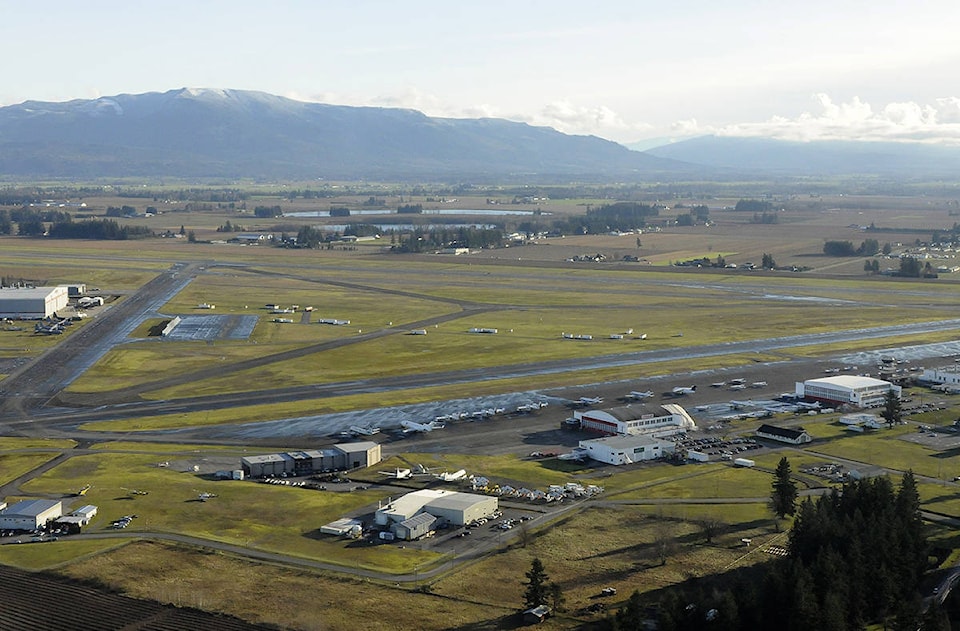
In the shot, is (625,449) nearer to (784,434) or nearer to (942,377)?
(784,434)

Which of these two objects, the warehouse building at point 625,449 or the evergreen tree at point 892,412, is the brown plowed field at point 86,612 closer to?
the warehouse building at point 625,449

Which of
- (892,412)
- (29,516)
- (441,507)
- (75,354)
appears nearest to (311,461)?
(441,507)

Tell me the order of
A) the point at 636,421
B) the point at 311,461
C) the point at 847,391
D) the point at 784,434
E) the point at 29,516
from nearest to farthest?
the point at 29,516 < the point at 311,461 < the point at 784,434 < the point at 636,421 < the point at 847,391

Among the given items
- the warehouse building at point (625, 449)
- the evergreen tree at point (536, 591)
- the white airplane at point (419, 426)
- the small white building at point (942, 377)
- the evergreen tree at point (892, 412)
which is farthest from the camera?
the small white building at point (942, 377)

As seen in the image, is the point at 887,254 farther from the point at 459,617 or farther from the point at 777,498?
the point at 459,617

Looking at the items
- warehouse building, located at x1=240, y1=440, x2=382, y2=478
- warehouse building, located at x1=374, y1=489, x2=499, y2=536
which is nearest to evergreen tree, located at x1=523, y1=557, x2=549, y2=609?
warehouse building, located at x1=374, y1=489, x2=499, y2=536

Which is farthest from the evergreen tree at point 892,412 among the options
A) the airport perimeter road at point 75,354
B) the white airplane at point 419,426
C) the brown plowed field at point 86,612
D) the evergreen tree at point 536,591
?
the airport perimeter road at point 75,354
